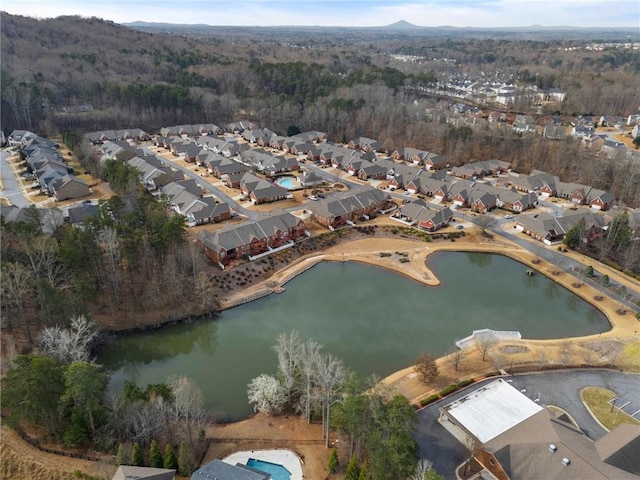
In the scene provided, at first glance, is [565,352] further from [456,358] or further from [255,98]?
[255,98]

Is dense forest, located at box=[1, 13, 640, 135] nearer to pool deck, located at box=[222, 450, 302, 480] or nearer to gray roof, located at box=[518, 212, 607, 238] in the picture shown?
gray roof, located at box=[518, 212, 607, 238]

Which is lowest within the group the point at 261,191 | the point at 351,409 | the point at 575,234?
the point at 575,234

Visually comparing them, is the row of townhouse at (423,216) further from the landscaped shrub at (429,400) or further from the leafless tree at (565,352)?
the landscaped shrub at (429,400)

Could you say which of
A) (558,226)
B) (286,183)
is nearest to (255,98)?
(286,183)

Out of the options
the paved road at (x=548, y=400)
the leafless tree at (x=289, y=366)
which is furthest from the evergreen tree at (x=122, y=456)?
the paved road at (x=548, y=400)

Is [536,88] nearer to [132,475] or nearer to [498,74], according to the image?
[498,74]
